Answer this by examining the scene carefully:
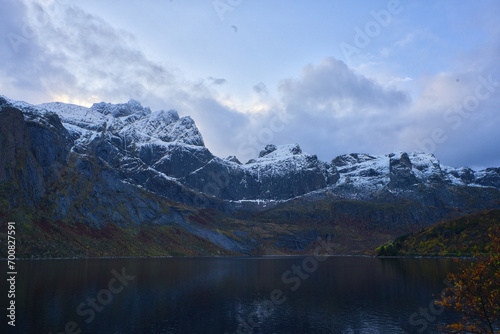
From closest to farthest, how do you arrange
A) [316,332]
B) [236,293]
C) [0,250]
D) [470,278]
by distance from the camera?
[470,278], [316,332], [236,293], [0,250]

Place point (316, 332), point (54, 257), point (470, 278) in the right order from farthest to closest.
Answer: point (54, 257)
point (316, 332)
point (470, 278)

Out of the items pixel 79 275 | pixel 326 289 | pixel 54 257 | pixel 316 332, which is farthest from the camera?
pixel 54 257

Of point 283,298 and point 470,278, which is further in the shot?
point 283,298

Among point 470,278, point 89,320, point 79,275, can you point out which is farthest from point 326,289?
point 470,278

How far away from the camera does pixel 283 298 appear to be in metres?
85.5

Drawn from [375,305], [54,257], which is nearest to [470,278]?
[375,305]

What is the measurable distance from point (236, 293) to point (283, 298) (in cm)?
1397

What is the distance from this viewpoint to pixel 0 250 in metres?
160

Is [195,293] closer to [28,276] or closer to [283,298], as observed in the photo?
[283,298]

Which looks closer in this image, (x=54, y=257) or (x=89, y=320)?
(x=89, y=320)

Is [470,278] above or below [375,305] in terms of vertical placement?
above

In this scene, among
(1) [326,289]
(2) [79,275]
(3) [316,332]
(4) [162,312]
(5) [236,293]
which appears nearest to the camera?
(3) [316,332]

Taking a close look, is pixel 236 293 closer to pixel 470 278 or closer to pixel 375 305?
pixel 375 305

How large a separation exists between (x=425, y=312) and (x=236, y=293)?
1762 inches
